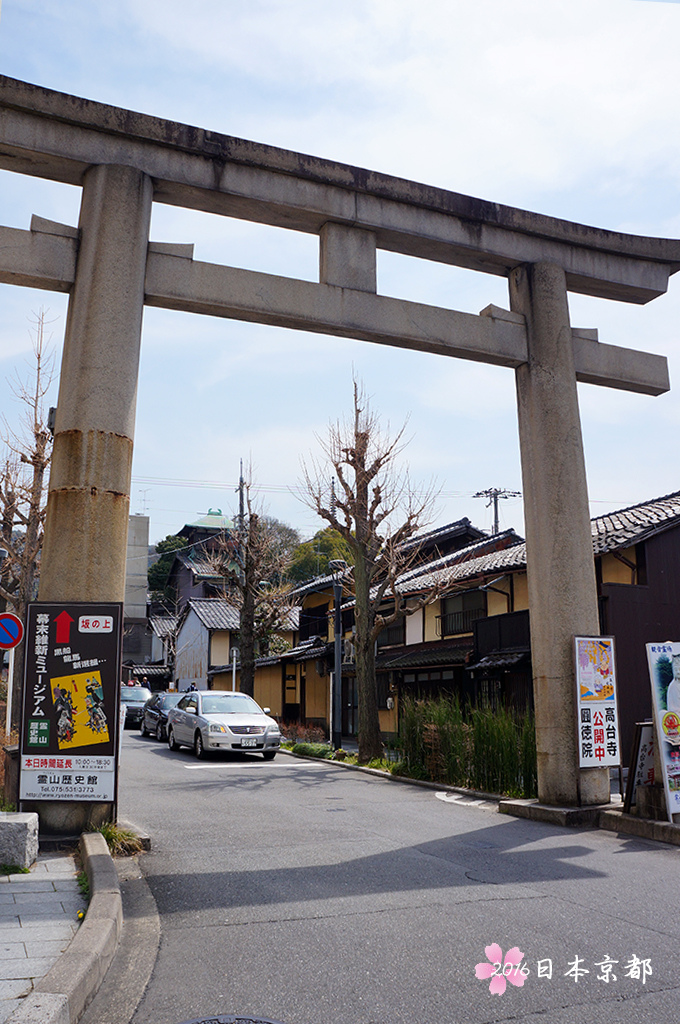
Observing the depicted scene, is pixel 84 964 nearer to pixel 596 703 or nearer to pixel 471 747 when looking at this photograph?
pixel 596 703

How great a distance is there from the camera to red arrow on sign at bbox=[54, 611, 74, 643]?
7504 mm

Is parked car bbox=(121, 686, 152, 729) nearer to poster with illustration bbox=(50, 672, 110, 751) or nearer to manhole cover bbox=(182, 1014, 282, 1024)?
poster with illustration bbox=(50, 672, 110, 751)

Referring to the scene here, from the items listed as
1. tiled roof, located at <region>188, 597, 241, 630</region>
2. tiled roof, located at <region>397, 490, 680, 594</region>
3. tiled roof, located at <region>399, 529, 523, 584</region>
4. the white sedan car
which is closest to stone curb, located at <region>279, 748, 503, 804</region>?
the white sedan car

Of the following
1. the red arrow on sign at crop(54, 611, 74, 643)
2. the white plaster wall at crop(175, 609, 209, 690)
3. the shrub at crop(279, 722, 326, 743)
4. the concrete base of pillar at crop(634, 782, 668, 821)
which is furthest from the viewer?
the white plaster wall at crop(175, 609, 209, 690)

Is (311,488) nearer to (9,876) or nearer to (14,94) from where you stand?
(14,94)

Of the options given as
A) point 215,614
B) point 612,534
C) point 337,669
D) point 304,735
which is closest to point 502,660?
point 612,534

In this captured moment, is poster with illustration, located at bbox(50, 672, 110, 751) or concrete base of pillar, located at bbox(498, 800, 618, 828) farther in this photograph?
concrete base of pillar, located at bbox(498, 800, 618, 828)

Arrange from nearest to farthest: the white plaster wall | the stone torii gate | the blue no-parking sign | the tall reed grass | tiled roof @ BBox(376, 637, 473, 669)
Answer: the stone torii gate < the blue no-parking sign < the tall reed grass < tiled roof @ BBox(376, 637, 473, 669) < the white plaster wall

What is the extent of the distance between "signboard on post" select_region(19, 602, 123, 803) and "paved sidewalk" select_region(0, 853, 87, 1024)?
2.78ft

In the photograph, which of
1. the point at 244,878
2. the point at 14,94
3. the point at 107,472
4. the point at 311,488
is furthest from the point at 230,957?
the point at 311,488

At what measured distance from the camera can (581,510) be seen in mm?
10352

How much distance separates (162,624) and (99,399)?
50.2 meters

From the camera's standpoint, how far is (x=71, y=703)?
7.43 m

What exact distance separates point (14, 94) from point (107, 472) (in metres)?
4.01
